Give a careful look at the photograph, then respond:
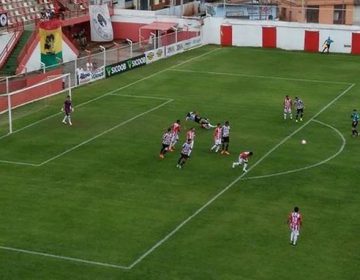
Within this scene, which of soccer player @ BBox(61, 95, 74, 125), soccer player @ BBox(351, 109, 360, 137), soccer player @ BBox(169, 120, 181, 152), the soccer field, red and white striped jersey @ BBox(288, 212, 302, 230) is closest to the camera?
the soccer field

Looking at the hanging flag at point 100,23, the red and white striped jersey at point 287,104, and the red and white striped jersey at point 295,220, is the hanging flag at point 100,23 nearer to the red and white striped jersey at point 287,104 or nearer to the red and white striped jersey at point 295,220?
the red and white striped jersey at point 287,104

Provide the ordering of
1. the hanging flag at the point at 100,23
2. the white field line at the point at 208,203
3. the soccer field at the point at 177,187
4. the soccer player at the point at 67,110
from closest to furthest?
the soccer field at the point at 177,187
the white field line at the point at 208,203
the soccer player at the point at 67,110
the hanging flag at the point at 100,23

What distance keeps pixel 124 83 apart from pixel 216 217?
88.8ft

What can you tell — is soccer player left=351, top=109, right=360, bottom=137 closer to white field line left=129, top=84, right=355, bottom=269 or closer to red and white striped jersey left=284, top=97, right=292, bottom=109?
white field line left=129, top=84, right=355, bottom=269

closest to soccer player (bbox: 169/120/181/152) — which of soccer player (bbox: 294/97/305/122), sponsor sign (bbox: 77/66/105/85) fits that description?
soccer player (bbox: 294/97/305/122)

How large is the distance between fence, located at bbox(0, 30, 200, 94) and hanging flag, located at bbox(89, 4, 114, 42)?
1.88 m

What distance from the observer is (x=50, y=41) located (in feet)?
217

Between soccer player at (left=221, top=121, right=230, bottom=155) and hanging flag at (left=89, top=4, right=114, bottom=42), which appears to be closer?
soccer player at (left=221, top=121, right=230, bottom=155)

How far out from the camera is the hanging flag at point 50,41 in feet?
216

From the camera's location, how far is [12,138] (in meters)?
45.0

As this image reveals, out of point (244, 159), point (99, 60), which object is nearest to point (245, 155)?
point (244, 159)

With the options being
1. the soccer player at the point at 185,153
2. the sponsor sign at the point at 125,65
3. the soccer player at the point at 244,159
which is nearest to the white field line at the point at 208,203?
the soccer player at the point at 244,159

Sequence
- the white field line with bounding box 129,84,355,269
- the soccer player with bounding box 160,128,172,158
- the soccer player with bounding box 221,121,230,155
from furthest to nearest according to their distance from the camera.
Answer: the soccer player with bounding box 221,121,230,155, the soccer player with bounding box 160,128,172,158, the white field line with bounding box 129,84,355,269

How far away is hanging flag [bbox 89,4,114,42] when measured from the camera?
77250 millimetres
